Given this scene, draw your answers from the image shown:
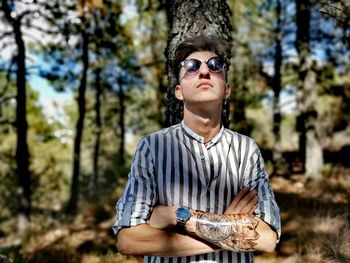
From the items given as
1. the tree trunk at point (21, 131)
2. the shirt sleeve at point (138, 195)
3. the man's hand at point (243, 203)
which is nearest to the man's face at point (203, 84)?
the shirt sleeve at point (138, 195)

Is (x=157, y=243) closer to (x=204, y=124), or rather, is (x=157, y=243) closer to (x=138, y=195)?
(x=138, y=195)

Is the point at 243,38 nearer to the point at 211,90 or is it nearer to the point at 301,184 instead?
the point at 301,184

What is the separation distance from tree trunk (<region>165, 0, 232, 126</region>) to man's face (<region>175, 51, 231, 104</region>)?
124cm

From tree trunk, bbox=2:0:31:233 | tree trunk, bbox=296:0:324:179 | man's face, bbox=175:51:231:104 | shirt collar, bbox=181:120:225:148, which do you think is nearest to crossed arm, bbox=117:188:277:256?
shirt collar, bbox=181:120:225:148

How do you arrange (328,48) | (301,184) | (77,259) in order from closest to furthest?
(77,259) → (301,184) → (328,48)

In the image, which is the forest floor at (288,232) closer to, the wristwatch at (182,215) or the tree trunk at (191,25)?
the tree trunk at (191,25)

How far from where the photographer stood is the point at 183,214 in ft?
7.42

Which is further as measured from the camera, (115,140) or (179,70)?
(115,140)

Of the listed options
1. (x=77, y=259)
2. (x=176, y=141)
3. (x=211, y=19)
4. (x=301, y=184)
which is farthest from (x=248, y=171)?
(x=301, y=184)

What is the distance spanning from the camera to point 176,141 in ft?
8.39

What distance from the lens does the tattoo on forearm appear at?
7.35 feet

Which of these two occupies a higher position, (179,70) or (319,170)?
(179,70)

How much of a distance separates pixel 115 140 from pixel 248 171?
33806 millimetres

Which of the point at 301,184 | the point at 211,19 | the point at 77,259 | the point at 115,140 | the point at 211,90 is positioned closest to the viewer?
the point at 211,90
